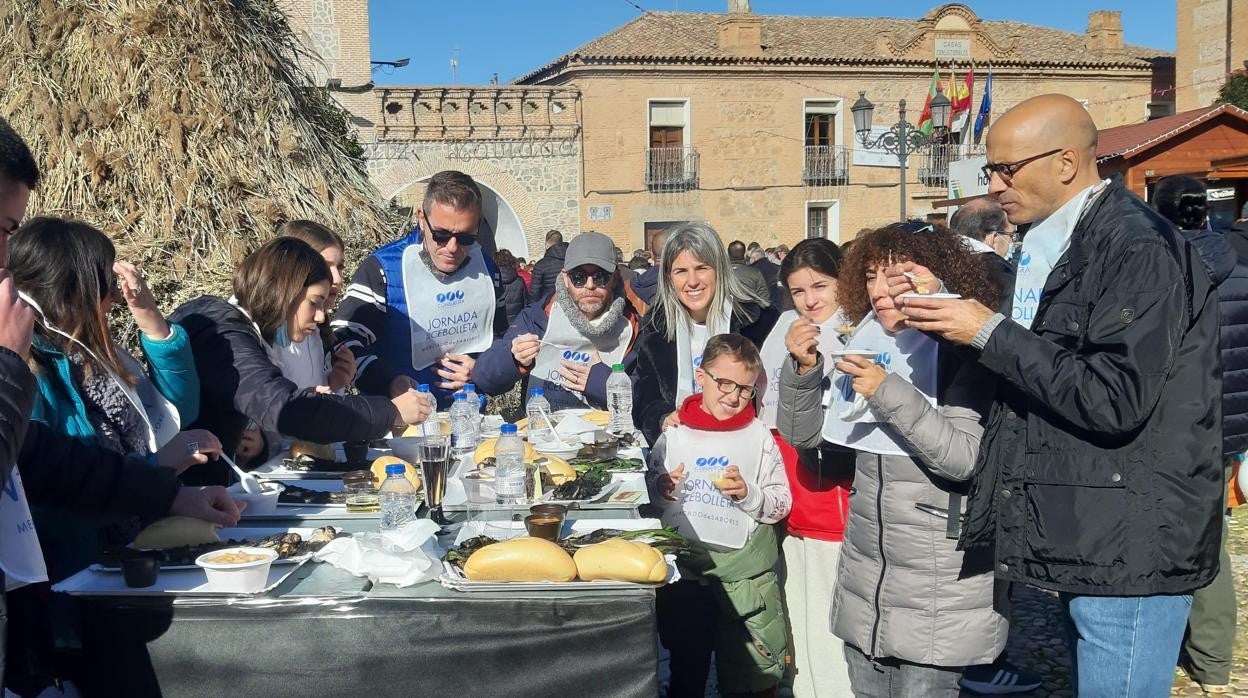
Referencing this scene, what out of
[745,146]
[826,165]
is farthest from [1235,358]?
[826,165]

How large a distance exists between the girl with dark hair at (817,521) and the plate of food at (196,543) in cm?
172

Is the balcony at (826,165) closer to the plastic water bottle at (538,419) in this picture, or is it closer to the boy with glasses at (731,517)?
the plastic water bottle at (538,419)

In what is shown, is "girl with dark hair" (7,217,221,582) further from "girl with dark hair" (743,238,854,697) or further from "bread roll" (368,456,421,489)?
"girl with dark hair" (743,238,854,697)

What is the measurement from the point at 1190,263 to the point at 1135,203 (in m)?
0.19

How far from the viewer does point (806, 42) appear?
29406mm

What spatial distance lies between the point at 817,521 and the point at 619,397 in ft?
3.75

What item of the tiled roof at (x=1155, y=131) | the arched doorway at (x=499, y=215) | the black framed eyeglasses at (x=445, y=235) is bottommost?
the black framed eyeglasses at (x=445, y=235)

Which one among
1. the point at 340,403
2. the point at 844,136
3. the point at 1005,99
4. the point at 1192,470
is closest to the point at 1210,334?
the point at 1192,470

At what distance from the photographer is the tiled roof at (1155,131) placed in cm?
1575

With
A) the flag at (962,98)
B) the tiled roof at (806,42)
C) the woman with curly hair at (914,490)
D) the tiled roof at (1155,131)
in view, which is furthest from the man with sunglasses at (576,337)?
the flag at (962,98)

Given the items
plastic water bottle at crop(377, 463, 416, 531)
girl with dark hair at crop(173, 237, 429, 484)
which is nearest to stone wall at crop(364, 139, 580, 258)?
girl with dark hair at crop(173, 237, 429, 484)

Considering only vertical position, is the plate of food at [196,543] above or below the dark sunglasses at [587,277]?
below

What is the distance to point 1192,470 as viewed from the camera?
2236mm

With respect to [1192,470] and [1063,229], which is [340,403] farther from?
[1192,470]
